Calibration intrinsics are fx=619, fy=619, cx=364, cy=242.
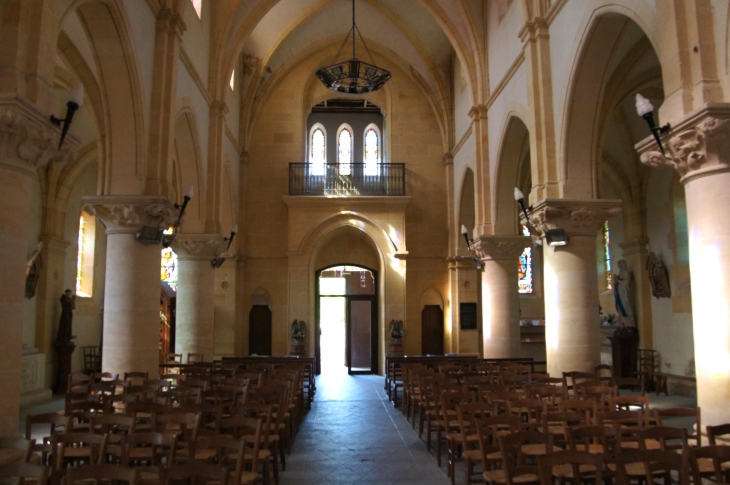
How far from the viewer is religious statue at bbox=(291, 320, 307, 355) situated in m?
19.7

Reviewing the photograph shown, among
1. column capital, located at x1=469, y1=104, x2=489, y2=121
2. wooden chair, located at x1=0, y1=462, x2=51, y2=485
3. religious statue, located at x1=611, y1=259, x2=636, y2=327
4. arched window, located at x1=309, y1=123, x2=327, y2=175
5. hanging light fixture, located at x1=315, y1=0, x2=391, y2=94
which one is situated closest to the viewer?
wooden chair, located at x1=0, y1=462, x2=51, y2=485

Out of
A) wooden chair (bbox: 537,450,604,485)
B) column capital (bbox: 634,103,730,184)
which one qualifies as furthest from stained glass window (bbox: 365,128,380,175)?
wooden chair (bbox: 537,450,604,485)

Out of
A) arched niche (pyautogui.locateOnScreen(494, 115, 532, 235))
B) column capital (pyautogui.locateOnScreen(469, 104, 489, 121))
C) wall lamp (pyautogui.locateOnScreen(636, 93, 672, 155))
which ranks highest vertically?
column capital (pyautogui.locateOnScreen(469, 104, 489, 121))

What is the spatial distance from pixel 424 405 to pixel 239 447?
16.3 ft

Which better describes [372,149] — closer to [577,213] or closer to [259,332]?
[259,332]

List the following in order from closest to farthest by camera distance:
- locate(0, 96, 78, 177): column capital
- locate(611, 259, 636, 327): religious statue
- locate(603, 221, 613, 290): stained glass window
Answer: locate(0, 96, 78, 177): column capital, locate(611, 259, 636, 327): religious statue, locate(603, 221, 613, 290): stained glass window

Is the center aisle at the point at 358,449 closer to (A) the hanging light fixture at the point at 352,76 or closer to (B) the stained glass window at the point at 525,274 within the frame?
(A) the hanging light fixture at the point at 352,76

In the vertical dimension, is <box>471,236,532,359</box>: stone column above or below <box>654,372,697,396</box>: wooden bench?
above

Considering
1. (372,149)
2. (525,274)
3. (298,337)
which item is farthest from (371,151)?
(298,337)

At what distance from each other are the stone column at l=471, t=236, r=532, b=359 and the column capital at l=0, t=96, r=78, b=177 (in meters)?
10.9

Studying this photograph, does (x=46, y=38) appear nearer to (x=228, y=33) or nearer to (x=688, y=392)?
(x=228, y=33)

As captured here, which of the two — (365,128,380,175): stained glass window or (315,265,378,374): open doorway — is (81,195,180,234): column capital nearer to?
(315,265,378,374): open doorway

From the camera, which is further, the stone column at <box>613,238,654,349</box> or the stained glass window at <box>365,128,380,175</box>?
the stained glass window at <box>365,128,380,175</box>

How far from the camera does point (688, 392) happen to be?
1421 cm
